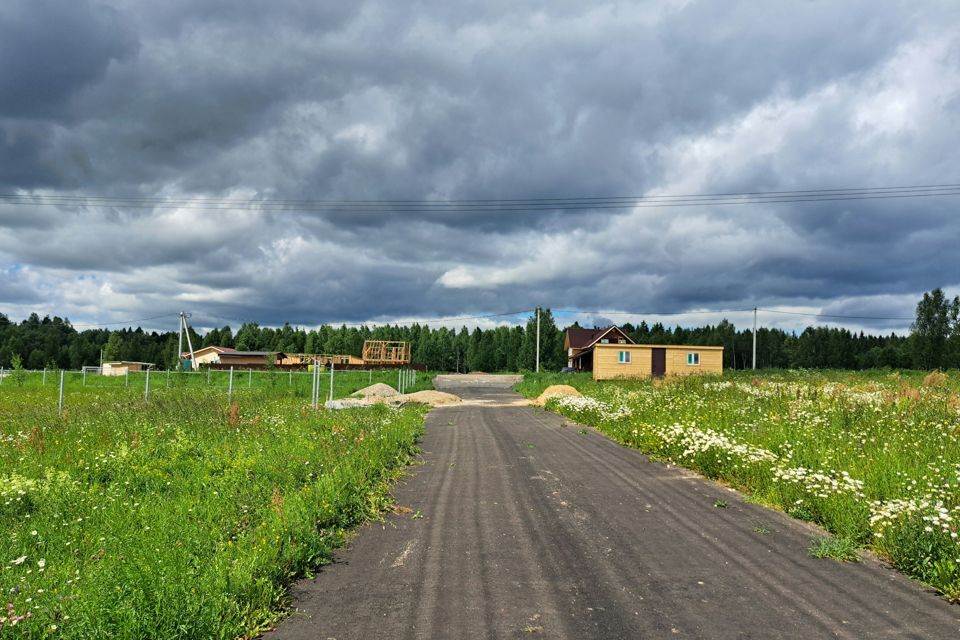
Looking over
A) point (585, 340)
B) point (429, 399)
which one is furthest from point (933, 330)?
point (429, 399)

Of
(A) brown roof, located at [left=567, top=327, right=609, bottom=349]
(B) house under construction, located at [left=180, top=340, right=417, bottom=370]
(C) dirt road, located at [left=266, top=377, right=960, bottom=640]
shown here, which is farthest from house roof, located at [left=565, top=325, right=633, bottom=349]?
(C) dirt road, located at [left=266, top=377, right=960, bottom=640]

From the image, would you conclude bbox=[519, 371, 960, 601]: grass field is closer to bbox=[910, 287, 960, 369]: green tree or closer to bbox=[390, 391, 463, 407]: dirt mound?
bbox=[390, 391, 463, 407]: dirt mound

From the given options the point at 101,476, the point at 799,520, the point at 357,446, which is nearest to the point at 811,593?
the point at 799,520

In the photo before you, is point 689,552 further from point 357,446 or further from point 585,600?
point 357,446

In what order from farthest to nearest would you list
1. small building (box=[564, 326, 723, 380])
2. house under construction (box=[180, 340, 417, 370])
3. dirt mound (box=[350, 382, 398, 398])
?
house under construction (box=[180, 340, 417, 370]) < small building (box=[564, 326, 723, 380]) < dirt mound (box=[350, 382, 398, 398])

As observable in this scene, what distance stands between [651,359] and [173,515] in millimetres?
46485

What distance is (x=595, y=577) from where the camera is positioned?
17.1 feet

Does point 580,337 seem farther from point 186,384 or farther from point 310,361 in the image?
point 186,384

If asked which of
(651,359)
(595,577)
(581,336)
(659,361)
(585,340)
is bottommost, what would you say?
(595,577)

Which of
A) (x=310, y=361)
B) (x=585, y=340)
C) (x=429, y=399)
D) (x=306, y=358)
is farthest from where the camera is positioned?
(x=585, y=340)

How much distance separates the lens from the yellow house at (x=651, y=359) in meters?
48.7

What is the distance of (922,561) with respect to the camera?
5371 millimetres

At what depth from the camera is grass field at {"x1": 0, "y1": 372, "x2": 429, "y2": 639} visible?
4.24 m

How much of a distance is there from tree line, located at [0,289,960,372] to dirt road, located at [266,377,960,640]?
272 feet
